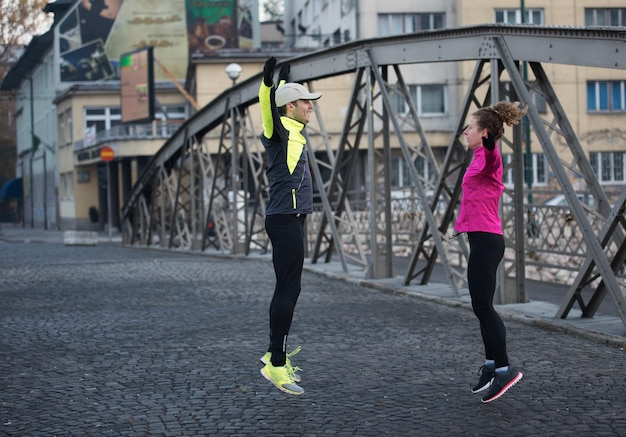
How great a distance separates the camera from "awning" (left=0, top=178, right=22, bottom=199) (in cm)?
8381

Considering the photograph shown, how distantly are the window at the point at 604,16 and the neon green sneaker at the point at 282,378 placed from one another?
45171 mm

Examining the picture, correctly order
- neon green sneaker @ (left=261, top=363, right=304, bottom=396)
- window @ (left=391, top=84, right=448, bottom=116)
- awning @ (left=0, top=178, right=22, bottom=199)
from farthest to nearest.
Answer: awning @ (left=0, top=178, right=22, bottom=199)
window @ (left=391, top=84, right=448, bottom=116)
neon green sneaker @ (left=261, top=363, right=304, bottom=396)

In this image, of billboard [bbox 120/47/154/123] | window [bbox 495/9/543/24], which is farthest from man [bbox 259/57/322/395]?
billboard [bbox 120/47/154/123]

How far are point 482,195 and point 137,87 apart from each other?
47.1m

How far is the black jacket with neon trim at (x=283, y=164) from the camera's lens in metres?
7.59

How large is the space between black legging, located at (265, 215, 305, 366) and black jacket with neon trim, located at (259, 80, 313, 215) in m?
0.09

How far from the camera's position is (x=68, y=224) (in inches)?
2496

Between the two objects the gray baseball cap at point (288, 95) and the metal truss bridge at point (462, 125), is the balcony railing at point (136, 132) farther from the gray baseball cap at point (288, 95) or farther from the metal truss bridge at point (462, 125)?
the gray baseball cap at point (288, 95)

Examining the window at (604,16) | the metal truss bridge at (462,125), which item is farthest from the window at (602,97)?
the metal truss bridge at (462,125)

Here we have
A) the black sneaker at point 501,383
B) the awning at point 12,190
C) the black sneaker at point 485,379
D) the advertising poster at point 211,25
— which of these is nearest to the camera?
the black sneaker at point 501,383

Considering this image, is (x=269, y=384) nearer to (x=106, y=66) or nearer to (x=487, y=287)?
(x=487, y=287)

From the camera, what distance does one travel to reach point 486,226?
7355mm

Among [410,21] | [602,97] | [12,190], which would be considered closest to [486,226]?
[410,21]

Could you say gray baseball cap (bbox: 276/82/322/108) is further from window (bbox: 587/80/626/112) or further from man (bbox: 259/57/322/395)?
window (bbox: 587/80/626/112)
